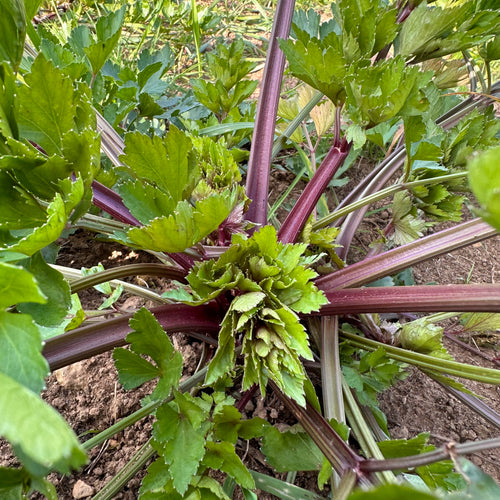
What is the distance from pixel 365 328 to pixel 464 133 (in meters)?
0.43

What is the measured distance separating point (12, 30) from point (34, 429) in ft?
1.67

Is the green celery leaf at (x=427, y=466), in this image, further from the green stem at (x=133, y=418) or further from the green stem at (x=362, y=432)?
the green stem at (x=133, y=418)

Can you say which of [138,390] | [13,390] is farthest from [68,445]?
[138,390]

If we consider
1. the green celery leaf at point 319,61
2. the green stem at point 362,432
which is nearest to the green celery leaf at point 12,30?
the green celery leaf at point 319,61

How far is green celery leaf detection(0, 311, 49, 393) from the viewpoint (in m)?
0.33

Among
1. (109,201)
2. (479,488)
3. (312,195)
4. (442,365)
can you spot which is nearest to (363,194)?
(312,195)

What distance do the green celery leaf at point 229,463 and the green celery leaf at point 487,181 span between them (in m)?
0.44

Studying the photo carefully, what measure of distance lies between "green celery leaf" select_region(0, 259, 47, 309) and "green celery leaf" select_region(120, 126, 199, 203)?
245mm

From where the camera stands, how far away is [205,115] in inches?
48.9

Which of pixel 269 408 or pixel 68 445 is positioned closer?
pixel 68 445

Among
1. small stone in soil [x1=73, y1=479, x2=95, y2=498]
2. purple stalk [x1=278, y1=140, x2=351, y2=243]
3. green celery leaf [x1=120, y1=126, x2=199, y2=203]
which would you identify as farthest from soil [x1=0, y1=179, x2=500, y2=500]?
green celery leaf [x1=120, y1=126, x2=199, y2=203]

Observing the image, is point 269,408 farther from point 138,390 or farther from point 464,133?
point 464,133

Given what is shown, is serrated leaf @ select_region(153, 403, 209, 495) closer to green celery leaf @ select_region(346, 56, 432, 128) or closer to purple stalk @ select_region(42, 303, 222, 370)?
purple stalk @ select_region(42, 303, 222, 370)

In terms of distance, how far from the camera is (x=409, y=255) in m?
0.73
